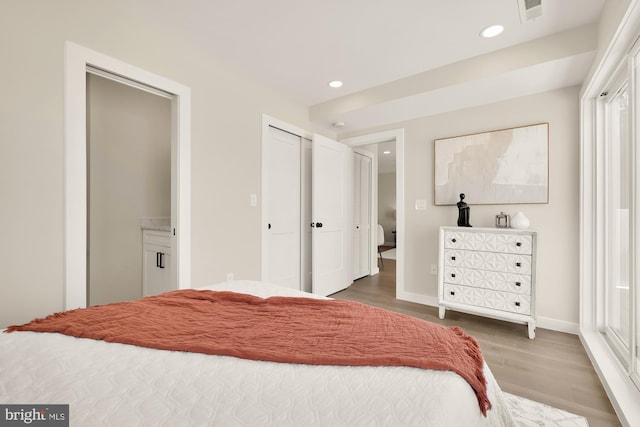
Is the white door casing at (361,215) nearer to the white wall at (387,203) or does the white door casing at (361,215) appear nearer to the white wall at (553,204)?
the white wall at (553,204)

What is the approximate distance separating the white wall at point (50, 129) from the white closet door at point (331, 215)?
1.29 m

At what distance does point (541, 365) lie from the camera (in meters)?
2.09

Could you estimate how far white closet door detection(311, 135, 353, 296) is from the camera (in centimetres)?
360

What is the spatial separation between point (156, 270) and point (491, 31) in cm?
355

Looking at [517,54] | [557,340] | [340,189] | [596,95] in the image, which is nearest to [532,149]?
[596,95]

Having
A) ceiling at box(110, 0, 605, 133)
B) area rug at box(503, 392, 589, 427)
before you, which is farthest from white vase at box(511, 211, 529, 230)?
area rug at box(503, 392, 589, 427)

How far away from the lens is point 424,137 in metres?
3.51

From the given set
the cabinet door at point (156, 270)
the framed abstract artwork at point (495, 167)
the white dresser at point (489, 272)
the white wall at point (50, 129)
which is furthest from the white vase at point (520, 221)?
the cabinet door at point (156, 270)

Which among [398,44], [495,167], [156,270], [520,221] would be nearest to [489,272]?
[520,221]

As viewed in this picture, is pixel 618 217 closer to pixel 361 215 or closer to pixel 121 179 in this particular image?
pixel 361 215

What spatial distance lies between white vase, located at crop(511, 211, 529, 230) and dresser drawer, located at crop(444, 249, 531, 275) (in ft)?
0.94

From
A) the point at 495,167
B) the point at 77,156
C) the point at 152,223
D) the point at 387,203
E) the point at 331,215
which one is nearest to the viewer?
the point at 77,156

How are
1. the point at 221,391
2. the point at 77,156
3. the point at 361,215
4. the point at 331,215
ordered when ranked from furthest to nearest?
the point at 361,215 < the point at 331,215 < the point at 77,156 < the point at 221,391

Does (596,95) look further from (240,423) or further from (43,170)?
(43,170)
